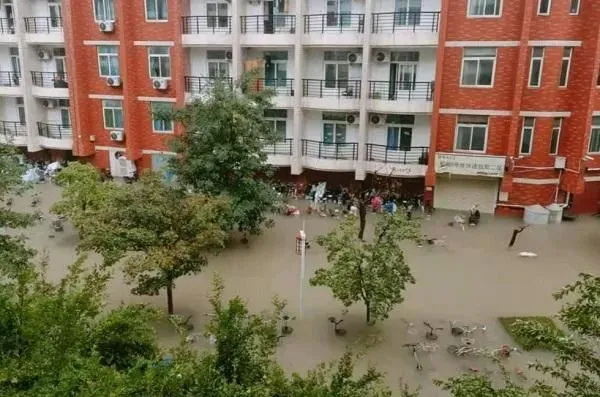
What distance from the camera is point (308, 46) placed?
17.7m

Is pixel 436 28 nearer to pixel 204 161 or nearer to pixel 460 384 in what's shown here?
pixel 204 161

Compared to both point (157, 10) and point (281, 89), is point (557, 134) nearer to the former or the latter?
point (281, 89)

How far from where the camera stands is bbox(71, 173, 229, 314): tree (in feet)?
29.5

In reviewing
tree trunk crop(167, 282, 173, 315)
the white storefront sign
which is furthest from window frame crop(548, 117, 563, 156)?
tree trunk crop(167, 282, 173, 315)

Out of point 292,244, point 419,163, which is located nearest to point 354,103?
point 419,163

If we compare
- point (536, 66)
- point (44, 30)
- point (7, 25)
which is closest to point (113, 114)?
point (44, 30)

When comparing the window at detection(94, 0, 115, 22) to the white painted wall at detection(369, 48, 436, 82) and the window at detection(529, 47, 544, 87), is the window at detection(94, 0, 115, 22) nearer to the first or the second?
the white painted wall at detection(369, 48, 436, 82)

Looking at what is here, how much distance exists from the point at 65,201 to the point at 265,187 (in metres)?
5.88

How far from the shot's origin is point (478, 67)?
16141 millimetres

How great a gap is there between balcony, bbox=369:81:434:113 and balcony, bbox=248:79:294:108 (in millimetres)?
2983

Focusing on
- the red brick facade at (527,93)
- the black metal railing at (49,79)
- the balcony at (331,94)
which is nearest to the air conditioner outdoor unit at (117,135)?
the black metal railing at (49,79)

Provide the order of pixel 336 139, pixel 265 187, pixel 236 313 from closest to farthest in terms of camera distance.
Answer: pixel 236 313 → pixel 265 187 → pixel 336 139

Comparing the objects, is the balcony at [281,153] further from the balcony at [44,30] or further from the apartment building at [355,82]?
the balcony at [44,30]

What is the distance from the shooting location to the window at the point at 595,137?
1628cm
